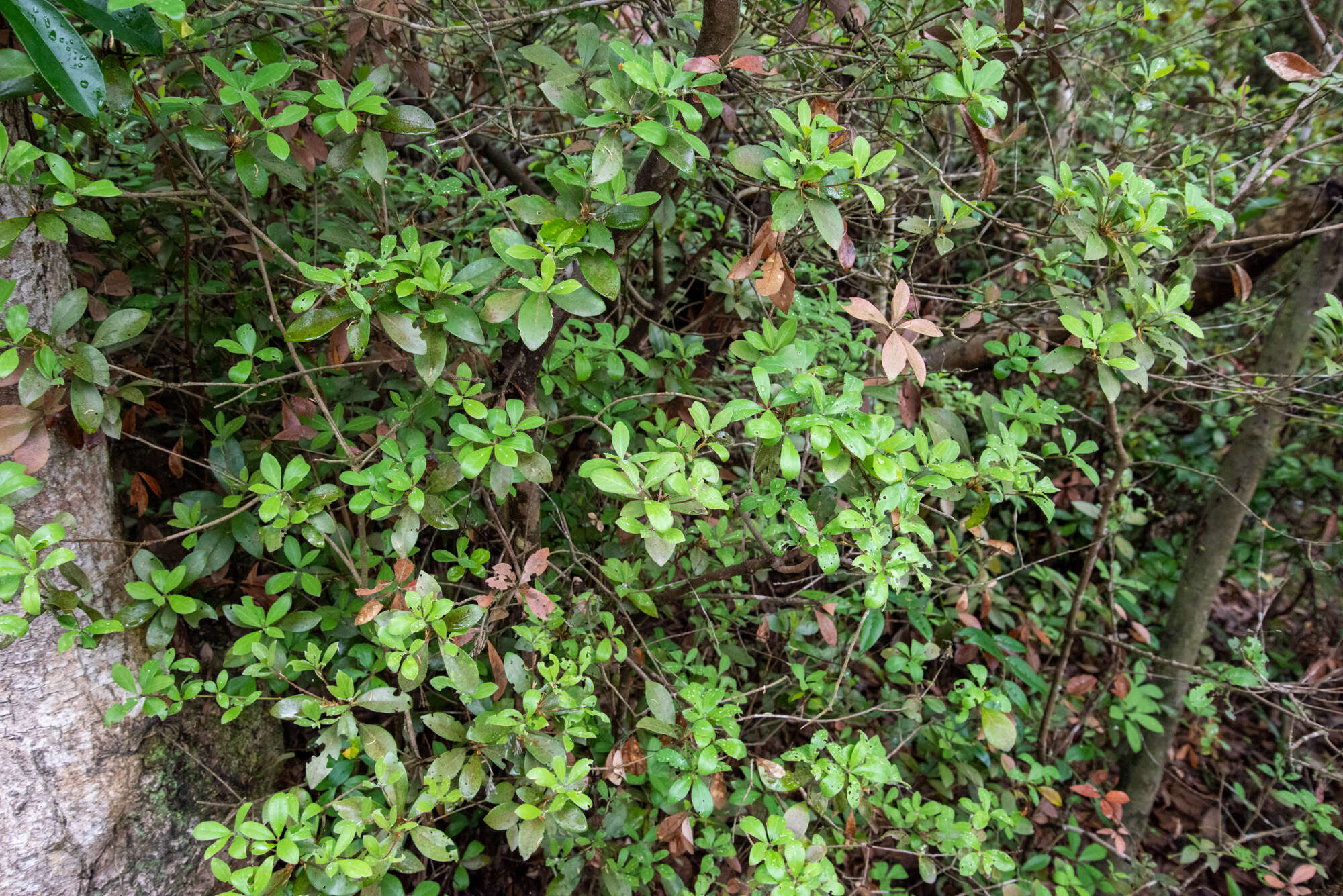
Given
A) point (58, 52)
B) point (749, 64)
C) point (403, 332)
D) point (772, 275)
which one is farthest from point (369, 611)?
point (749, 64)

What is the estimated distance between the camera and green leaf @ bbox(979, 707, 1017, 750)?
179 cm

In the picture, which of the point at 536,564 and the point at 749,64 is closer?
the point at 749,64

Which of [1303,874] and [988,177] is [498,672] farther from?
[1303,874]

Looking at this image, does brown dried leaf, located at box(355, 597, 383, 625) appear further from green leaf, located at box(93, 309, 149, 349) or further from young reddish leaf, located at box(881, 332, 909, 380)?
young reddish leaf, located at box(881, 332, 909, 380)

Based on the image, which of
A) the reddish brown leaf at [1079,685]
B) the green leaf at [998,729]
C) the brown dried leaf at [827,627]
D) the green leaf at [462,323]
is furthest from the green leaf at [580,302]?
the reddish brown leaf at [1079,685]

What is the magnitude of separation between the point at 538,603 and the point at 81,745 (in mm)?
1033

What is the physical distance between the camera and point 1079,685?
8.38 ft

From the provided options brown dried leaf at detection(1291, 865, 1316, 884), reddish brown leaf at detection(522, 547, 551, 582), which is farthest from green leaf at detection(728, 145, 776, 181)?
brown dried leaf at detection(1291, 865, 1316, 884)

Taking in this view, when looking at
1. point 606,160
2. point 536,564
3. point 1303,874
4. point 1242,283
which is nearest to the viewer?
point 606,160

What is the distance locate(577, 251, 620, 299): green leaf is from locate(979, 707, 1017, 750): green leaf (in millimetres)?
1451

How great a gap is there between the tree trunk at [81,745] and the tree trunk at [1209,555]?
318cm

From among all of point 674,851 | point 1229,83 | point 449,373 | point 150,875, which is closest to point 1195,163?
point 1229,83

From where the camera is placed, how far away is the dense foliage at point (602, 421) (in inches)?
49.4

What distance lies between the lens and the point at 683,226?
221 centimetres
